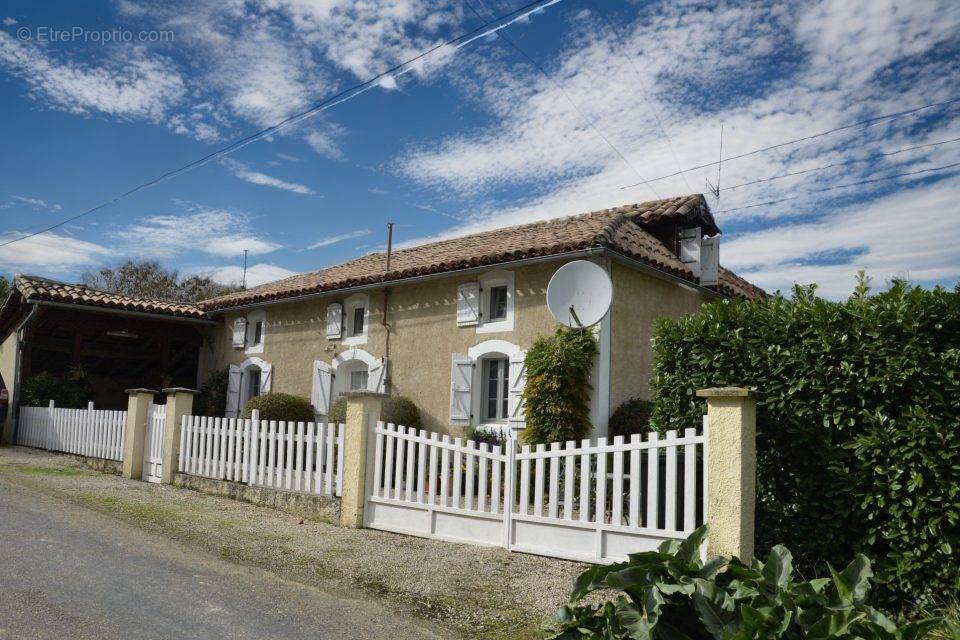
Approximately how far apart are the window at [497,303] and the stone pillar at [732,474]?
6.98m

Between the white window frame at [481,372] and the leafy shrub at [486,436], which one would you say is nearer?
the leafy shrub at [486,436]

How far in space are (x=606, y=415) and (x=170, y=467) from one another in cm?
597

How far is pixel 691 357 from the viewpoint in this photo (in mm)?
5828

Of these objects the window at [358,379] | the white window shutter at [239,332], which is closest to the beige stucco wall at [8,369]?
the white window shutter at [239,332]

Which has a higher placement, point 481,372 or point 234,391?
point 481,372

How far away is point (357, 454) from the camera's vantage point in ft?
23.0

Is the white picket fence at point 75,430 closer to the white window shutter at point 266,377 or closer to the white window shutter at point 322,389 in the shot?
the white window shutter at point 266,377

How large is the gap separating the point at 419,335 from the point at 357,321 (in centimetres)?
196

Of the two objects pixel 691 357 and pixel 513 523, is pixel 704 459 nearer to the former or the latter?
pixel 691 357

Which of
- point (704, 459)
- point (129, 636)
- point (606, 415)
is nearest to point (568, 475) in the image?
point (704, 459)

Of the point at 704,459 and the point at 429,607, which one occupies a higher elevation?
the point at 704,459

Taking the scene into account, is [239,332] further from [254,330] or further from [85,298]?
[85,298]

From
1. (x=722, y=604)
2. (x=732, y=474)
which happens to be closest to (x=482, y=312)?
(x=732, y=474)

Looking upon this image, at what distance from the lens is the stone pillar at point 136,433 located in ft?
33.9
